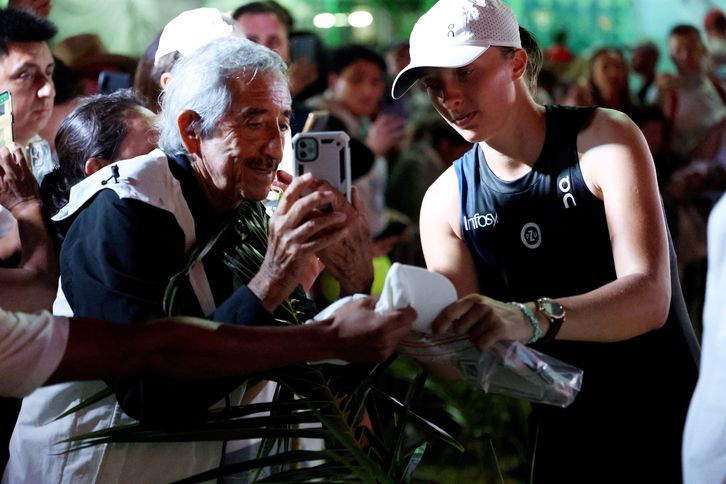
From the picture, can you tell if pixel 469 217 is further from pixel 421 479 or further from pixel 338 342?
pixel 421 479

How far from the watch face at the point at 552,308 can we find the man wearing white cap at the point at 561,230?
0.18m

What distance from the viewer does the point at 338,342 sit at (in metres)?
1.89

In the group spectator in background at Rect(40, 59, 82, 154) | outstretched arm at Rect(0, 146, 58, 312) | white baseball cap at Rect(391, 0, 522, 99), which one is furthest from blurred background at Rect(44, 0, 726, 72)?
white baseball cap at Rect(391, 0, 522, 99)

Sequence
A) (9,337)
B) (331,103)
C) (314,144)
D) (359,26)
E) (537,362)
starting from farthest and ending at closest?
(359,26) < (331,103) < (314,144) < (537,362) < (9,337)

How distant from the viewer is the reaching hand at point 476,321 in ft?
6.54

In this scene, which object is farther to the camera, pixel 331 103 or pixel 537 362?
pixel 331 103

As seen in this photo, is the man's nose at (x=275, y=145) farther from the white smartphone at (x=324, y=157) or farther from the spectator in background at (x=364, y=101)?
the spectator in background at (x=364, y=101)

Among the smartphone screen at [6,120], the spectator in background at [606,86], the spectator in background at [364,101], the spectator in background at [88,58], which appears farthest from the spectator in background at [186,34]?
the spectator in background at [606,86]

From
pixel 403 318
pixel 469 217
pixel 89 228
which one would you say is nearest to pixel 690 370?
pixel 469 217

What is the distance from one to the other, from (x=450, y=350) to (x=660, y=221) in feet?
1.87

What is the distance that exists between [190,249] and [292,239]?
0.87 ft

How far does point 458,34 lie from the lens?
93.7 inches

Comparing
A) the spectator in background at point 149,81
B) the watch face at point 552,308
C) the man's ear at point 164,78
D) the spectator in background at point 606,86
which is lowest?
the spectator in background at point 606,86

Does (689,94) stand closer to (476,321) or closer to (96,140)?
(96,140)
